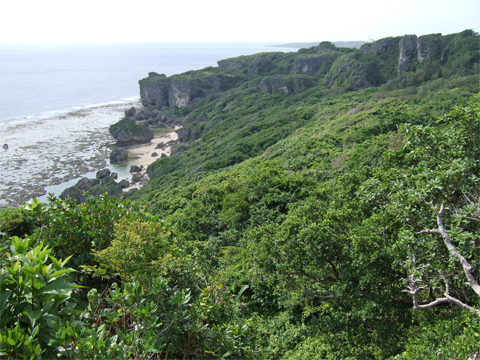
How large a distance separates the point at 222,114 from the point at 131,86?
68289mm

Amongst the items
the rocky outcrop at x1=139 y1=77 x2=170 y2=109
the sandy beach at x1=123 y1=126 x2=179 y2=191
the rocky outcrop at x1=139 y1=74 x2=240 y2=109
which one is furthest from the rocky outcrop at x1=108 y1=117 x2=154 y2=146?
the rocky outcrop at x1=139 y1=77 x2=170 y2=109

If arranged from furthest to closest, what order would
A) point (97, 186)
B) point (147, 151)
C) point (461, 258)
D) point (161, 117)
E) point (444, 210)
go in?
1. point (161, 117)
2. point (147, 151)
3. point (97, 186)
4. point (444, 210)
5. point (461, 258)

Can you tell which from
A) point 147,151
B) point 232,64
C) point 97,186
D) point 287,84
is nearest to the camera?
point 97,186

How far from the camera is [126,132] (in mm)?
60375

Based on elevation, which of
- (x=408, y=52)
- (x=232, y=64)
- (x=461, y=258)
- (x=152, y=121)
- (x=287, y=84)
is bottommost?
(x=152, y=121)

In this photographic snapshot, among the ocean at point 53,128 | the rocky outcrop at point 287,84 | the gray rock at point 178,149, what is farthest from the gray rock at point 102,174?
the rocky outcrop at point 287,84

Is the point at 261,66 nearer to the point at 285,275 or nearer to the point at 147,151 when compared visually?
the point at 147,151

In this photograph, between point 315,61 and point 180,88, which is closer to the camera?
point 315,61

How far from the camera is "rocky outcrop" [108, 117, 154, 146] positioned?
197 feet

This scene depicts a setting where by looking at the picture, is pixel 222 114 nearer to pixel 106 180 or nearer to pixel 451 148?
pixel 106 180

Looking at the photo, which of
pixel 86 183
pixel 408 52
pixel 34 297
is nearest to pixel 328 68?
pixel 408 52

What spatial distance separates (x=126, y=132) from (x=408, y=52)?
54861 millimetres

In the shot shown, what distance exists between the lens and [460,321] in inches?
207

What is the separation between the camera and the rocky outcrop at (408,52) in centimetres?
5709
